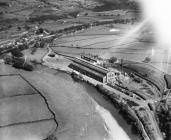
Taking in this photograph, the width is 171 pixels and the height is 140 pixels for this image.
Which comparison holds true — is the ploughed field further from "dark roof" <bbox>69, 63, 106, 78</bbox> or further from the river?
"dark roof" <bbox>69, 63, 106, 78</bbox>

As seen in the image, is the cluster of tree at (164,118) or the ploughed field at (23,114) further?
the cluster of tree at (164,118)

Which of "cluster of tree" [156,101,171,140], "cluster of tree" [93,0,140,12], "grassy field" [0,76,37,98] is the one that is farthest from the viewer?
"cluster of tree" [93,0,140,12]

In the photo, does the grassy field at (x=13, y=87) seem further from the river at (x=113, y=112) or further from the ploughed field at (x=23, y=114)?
the river at (x=113, y=112)

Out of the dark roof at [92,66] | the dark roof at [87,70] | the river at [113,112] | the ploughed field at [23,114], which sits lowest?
the river at [113,112]

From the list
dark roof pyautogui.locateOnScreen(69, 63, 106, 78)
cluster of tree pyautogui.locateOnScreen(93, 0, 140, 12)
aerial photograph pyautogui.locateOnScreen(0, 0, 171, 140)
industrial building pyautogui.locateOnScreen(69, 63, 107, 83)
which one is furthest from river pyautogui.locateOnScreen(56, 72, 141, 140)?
cluster of tree pyautogui.locateOnScreen(93, 0, 140, 12)

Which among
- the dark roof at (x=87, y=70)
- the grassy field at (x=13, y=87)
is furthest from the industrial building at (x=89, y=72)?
the grassy field at (x=13, y=87)

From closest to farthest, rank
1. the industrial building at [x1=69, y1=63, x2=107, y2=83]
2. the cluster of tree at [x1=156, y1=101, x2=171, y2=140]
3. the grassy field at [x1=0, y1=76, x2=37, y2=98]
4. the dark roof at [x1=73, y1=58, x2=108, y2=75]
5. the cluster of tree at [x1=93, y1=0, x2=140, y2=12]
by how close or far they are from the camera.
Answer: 1. the cluster of tree at [x1=156, y1=101, x2=171, y2=140]
2. the grassy field at [x1=0, y1=76, x2=37, y2=98]
3. the industrial building at [x1=69, y1=63, x2=107, y2=83]
4. the dark roof at [x1=73, y1=58, x2=108, y2=75]
5. the cluster of tree at [x1=93, y1=0, x2=140, y2=12]

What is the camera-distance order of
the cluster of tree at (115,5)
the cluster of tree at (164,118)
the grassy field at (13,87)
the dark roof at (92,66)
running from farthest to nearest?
the cluster of tree at (115,5), the dark roof at (92,66), the grassy field at (13,87), the cluster of tree at (164,118)

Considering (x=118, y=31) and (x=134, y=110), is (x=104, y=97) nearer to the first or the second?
(x=134, y=110)

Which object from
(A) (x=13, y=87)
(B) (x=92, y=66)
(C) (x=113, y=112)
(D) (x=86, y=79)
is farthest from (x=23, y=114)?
(B) (x=92, y=66)

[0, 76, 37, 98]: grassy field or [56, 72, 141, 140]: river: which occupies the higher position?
[0, 76, 37, 98]: grassy field
